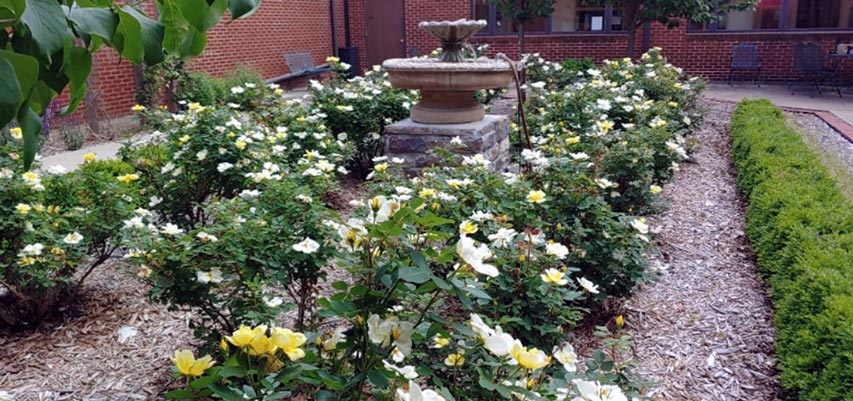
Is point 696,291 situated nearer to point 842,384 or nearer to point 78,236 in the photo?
point 842,384

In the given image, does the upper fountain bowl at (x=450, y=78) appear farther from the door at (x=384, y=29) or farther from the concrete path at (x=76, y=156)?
the door at (x=384, y=29)

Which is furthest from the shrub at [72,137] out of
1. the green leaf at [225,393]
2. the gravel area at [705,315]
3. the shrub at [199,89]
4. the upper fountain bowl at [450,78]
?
the green leaf at [225,393]

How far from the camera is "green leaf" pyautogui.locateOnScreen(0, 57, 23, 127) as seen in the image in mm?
613

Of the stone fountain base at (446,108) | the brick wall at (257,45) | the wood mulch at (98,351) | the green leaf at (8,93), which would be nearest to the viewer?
the green leaf at (8,93)

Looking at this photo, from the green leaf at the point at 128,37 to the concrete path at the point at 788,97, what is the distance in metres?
9.95

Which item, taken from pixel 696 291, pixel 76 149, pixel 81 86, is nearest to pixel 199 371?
pixel 81 86

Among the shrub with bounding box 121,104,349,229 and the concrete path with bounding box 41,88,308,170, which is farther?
the concrete path with bounding box 41,88,308,170

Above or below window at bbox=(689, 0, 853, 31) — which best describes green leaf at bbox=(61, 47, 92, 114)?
below

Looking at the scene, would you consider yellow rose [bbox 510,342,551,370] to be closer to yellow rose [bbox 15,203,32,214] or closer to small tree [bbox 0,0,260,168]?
small tree [bbox 0,0,260,168]

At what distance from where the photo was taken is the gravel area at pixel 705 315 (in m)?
2.80

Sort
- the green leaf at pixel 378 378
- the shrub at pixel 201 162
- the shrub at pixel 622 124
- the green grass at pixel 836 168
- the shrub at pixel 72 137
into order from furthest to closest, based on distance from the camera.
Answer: the shrub at pixel 72 137
the green grass at pixel 836 168
the shrub at pixel 622 124
the shrub at pixel 201 162
the green leaf at pixel 378 378

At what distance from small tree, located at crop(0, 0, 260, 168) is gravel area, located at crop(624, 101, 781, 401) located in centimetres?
194

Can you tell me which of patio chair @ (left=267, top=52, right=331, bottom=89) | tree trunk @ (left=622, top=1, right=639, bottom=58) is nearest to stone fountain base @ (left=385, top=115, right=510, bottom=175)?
tree trunk @ (left=622, top=1, right=639, bottom=58)

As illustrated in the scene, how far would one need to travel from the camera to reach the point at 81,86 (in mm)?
888
